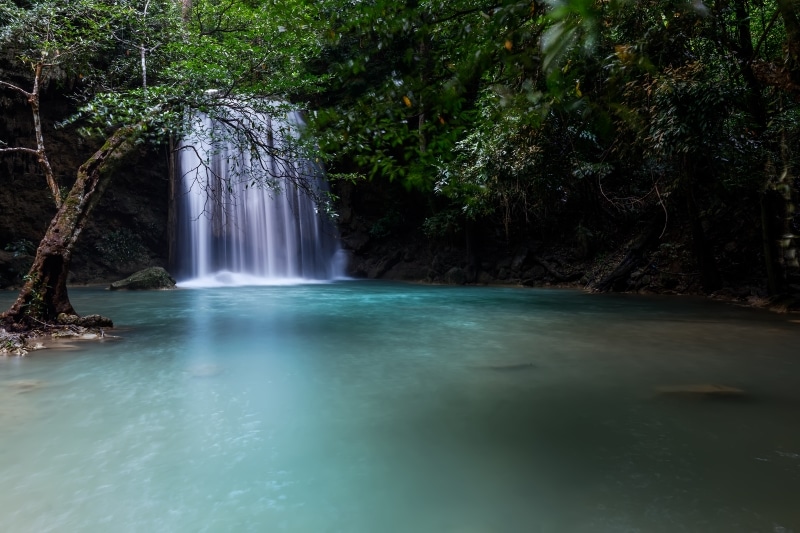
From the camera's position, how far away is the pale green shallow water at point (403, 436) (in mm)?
2133

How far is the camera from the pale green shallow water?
213 cm

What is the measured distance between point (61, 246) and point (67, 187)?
12.2 m

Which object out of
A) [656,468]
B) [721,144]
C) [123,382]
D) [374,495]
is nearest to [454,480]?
[374,495]

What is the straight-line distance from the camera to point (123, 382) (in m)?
4.31

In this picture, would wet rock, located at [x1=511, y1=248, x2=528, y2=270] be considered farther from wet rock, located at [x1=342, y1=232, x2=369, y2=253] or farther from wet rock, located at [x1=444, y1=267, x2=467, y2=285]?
wet rock, located at [x1=342, y1=232, x2=369, y2=253]

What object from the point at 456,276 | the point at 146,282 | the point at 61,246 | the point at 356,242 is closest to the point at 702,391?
the point at 61,246

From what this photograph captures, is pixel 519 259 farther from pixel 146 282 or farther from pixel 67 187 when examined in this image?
pixel 67 187

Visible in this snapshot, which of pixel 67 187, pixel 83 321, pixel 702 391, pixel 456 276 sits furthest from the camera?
pixel 456 276

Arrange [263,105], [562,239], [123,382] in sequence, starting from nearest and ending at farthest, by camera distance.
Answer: [123,382]
[263,105]
[562,239]

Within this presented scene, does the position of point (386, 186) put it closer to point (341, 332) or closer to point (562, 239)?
point (562, 239)

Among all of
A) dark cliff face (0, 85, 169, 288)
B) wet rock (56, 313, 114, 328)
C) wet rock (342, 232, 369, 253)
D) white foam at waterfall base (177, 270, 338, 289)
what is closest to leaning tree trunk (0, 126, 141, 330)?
wet rock (56, 313, 114, 328)

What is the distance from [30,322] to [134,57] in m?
9.56

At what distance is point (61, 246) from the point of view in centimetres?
629

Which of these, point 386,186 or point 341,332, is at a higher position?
point 386,186
